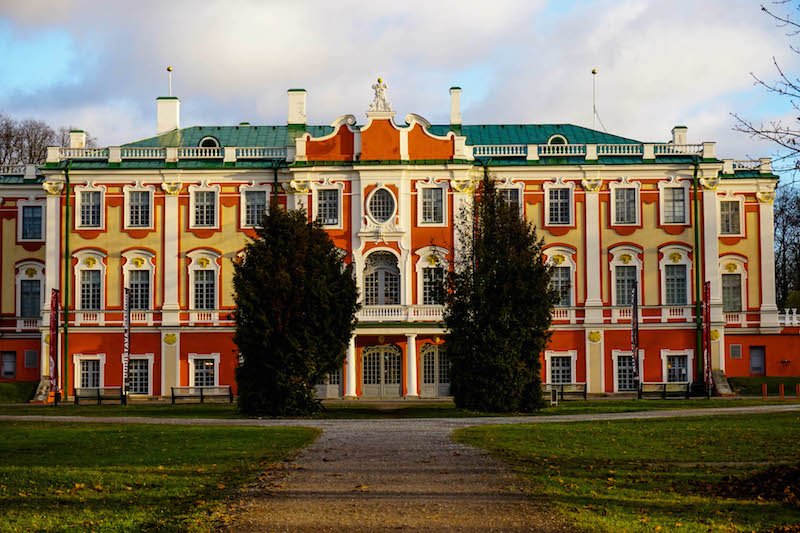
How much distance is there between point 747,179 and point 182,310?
1128 inches

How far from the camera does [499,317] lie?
41.5 m

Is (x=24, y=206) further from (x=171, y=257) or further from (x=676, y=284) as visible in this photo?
(x=676, y=284)

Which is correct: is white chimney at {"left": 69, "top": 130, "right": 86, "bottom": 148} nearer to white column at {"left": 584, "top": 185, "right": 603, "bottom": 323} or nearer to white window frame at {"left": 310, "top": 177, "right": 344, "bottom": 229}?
white window frame at {"left": 310, "top": 177, "right": 344, "bottom": 229}

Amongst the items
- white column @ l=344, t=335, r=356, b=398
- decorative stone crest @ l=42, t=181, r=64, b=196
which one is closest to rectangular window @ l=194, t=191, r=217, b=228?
decorative stone crest @ l=42, t=181, r=64, b=196

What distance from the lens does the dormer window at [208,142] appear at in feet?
203

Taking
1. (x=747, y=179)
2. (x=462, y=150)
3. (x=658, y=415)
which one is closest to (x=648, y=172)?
(x=747, y=179)

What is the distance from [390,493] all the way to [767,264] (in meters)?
46.0

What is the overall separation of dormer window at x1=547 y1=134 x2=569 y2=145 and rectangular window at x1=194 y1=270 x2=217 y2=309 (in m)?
18.2

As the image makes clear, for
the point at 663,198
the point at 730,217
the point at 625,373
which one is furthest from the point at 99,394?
the point at 730,217

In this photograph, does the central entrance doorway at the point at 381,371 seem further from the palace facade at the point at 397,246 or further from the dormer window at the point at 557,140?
the dormer window at the point at 557,140

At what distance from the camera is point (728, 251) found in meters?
60.2

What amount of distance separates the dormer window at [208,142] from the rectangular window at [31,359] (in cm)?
1326

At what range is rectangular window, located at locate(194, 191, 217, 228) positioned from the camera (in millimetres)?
59500

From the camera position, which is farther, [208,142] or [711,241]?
[208,142]
